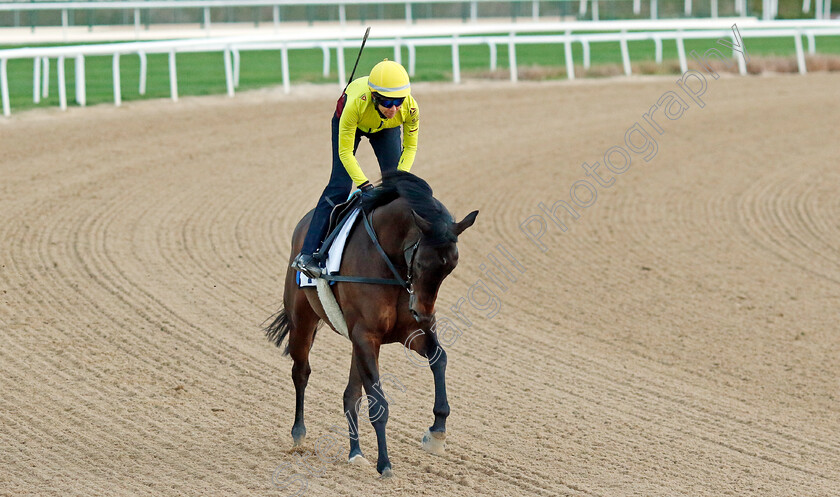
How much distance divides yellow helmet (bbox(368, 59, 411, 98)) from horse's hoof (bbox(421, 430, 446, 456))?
5.87 ft

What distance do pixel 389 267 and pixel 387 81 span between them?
38.0 inches

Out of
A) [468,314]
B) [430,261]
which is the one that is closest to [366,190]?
[430,261]

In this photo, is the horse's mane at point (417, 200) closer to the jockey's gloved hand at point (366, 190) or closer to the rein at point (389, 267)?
the jockey's gloved hand at point (366, 190)

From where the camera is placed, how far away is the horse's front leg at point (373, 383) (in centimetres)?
528

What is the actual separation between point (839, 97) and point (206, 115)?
36.7ft

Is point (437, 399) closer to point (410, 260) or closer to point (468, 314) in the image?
point (410, 260)

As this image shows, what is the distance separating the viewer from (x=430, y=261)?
4.80m

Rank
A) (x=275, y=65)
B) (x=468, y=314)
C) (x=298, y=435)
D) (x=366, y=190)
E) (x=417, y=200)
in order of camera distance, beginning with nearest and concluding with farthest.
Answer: (x=417, y=200), (x=366, y=190), (x=298, y=435), (x=468, y=314), (x=275, y=65)

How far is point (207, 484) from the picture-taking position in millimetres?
5277

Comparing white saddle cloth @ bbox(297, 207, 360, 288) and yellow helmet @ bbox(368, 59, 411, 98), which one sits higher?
yellow helmet @ bbox(368, 59, 411, 98)

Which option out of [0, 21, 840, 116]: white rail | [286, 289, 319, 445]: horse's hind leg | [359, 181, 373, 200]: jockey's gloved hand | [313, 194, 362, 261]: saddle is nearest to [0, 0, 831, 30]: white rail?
[0, 21, 840, 116]: white rail

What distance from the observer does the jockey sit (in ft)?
17.3

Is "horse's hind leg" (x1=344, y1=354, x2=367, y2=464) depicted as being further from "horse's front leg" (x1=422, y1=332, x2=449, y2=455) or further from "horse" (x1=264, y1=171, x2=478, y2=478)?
"horse's front leg" (x1=422, y1=332, x2=449, y2=455)

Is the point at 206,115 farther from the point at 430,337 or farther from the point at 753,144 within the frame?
the point at 430,337
